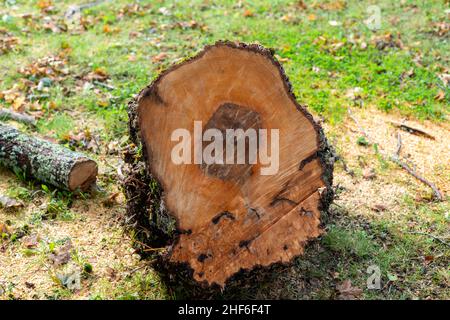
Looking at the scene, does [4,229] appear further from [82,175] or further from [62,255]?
[82,175]

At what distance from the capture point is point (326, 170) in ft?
10.9

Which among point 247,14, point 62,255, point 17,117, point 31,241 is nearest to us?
point 62,255

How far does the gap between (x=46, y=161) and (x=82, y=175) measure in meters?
0.30

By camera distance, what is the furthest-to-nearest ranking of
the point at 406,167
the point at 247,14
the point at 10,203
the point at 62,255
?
the point at 247,14 → the point at 406,167 → the point at 10,203 → the point at 62,255

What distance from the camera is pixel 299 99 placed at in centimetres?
557

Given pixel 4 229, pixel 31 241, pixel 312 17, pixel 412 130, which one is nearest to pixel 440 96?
pixel 412 130

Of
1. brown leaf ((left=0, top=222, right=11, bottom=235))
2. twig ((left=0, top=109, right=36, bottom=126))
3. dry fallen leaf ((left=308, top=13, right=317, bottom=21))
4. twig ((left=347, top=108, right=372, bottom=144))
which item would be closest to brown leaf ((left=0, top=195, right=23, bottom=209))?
brown leaf ((left=0, top=222, right=11, bottom=235))

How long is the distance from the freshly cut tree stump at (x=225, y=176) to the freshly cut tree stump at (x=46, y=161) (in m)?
1.03

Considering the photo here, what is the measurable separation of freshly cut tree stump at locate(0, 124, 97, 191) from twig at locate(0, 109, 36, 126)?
0.66 metres

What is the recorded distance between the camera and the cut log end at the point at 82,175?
411 cm

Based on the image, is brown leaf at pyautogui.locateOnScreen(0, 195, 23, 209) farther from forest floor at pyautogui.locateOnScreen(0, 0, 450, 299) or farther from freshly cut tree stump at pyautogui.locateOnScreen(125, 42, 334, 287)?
freshly cut tree stump at pyautogui.locateOnScreen(125, 42, 334, 287)

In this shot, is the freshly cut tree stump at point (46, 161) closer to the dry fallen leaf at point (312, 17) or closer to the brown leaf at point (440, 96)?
the brown leaf at point (440, 96)

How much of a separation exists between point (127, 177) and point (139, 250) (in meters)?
0.46

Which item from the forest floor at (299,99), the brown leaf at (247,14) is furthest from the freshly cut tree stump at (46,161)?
the brown leaf at (247,14)
